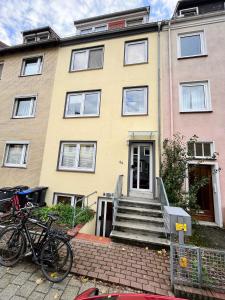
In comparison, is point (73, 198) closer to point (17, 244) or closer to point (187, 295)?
point (17, 244)

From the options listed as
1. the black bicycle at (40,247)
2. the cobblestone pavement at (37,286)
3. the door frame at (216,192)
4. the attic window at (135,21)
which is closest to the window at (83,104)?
the door frame at (216,192)

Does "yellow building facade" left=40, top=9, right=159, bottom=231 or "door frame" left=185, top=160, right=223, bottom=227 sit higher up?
"yellow building facade" left=40, top=9, right=159, bottom=231

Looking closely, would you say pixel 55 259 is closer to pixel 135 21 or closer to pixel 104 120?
pixel 104 120

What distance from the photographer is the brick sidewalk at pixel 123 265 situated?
3.57 metres

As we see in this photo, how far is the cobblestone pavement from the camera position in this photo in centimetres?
316

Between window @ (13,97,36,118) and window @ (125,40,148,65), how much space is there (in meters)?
6.41

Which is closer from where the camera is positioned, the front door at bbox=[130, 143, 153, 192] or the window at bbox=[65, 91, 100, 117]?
the front door at bbox=[130, 143, 153, 192]

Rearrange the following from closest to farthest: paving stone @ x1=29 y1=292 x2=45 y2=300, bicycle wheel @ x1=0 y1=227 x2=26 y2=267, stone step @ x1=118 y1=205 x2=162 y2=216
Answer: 1. paving stone @ x1=29 y1=292 x2=45 y2=300
2. bicycle wheel @ x1=0 y1=227 x2=26 y2=267
3. stone step @ x1=118 y1=205 x2=162 y2=216

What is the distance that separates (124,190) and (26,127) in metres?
7.05

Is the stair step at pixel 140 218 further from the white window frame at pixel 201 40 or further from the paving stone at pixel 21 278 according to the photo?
the white window frame at pixel 201 40

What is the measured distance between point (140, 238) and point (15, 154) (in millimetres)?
8755

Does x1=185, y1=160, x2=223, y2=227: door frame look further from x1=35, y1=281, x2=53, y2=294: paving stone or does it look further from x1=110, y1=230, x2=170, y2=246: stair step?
x1=35, y1=281, x2=53, y2=294: paving stone

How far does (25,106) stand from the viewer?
1086cm

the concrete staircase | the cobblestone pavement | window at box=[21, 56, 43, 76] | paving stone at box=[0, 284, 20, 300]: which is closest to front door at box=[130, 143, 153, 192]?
the concrete staircase
